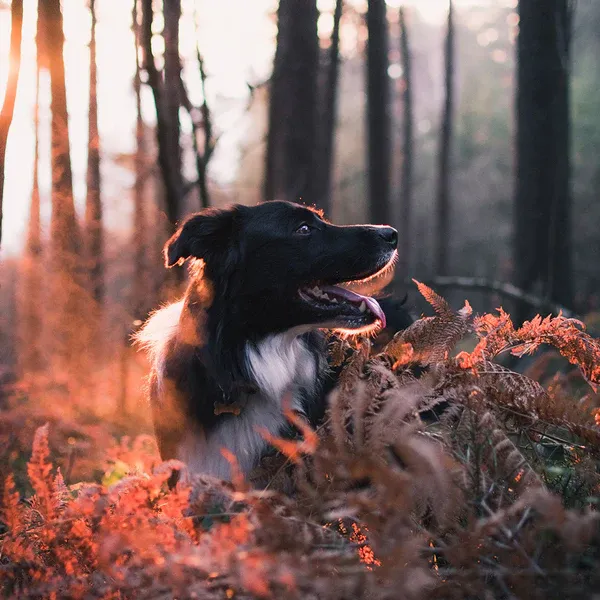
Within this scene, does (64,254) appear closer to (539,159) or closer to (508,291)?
(508,291)

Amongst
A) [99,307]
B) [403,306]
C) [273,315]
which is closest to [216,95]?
[99,307]

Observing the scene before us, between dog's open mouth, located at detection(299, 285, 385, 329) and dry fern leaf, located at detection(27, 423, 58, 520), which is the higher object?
dog's open mouth, located at detection(299, 285, 385, 329)

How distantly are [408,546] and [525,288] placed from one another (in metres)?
10.3

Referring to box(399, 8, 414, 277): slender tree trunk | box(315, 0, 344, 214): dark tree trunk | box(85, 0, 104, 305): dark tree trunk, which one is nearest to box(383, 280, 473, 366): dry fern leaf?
box(315, 0, 344, 214): dark tree trunk

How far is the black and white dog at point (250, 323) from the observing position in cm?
414

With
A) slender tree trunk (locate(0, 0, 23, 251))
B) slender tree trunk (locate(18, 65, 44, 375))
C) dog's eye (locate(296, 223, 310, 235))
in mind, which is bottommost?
slender tree trunk (locate(18, 65, 44, 375))

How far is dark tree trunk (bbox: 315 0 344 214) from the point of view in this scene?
39.9 feet

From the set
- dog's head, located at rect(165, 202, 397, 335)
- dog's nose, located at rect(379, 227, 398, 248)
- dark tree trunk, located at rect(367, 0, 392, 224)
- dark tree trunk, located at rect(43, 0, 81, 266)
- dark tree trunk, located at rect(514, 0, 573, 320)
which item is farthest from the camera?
dark tree trunk, located at rect(367, 0, 392, 224)

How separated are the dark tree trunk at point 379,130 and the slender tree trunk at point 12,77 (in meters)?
13.7

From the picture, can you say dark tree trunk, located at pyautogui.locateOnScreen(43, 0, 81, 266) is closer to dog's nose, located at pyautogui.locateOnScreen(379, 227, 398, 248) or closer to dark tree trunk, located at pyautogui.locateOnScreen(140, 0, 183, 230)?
dark tree trunk, located at pyautogui.locateOnScreen(140, 0, 183, 230)

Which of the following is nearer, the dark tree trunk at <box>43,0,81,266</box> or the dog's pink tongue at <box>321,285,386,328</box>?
the dog's pink tongue at <box>321,285,386,328</box>

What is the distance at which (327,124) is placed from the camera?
16.7m

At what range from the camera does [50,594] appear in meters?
2.51

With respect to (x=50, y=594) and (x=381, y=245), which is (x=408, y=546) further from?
(x=381, y=245)
